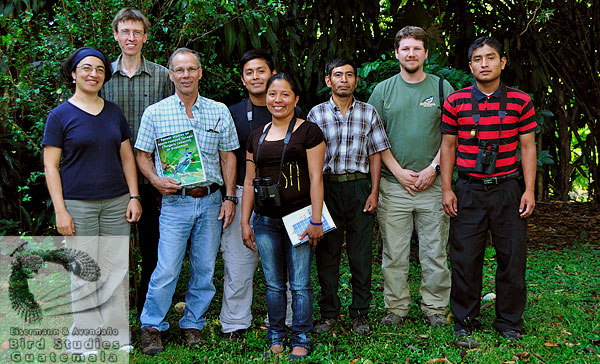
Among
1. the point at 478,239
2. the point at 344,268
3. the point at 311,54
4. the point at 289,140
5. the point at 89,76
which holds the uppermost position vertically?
the point at 311,54

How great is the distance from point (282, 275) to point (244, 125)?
1.02 m

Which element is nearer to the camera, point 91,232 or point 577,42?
point 91,232

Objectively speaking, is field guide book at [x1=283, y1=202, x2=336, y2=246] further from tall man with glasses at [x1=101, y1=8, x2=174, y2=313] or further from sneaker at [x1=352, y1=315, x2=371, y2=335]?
tall man with glasses at [x1=101, y1=8, x2=174, y2=313]

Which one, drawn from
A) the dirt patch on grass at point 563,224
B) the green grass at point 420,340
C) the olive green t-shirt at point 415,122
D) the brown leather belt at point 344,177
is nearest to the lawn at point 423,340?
the green grass at point 420,340

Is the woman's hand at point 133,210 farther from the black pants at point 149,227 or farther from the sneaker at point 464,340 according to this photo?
the sneaker at point 464,340

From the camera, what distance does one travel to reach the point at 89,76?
3068mm

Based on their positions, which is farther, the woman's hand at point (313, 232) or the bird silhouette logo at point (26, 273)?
the bird silhouette logo at point (26, 273)

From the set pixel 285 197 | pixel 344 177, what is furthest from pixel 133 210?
pixel 344 177

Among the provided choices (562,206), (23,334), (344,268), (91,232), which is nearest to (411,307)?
(344,268)

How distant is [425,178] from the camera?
3.62 metres

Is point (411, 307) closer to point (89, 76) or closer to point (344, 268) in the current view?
point (344, 268)

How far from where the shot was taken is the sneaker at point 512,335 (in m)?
3.39

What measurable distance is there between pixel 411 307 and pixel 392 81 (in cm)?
173

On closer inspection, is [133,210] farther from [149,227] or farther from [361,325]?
[361,325]
